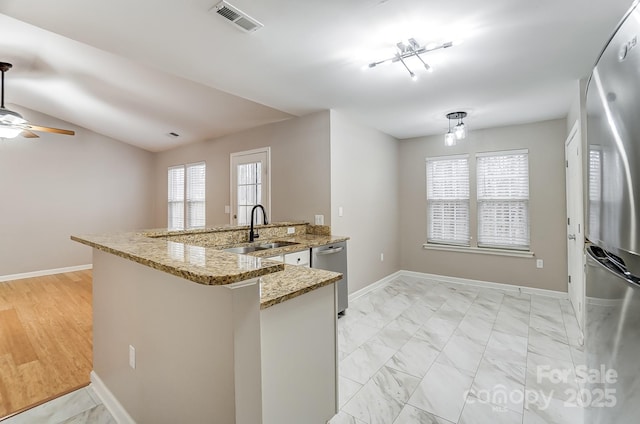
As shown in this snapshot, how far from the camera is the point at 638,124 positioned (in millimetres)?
688

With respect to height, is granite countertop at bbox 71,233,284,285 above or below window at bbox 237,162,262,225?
below

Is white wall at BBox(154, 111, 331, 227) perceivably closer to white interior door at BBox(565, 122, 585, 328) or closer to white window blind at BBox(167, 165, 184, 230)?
white window blind at BBox(167, 165, 184, 230)

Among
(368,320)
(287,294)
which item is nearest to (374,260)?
(368,320)

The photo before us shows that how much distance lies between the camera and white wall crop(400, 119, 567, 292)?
3.99m

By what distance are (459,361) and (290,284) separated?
1875mm

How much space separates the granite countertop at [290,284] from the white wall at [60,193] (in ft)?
20.4

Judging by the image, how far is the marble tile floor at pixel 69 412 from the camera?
1.79 meters

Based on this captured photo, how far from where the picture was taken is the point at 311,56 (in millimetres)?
2369

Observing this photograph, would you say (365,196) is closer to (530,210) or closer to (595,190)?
(530,210)

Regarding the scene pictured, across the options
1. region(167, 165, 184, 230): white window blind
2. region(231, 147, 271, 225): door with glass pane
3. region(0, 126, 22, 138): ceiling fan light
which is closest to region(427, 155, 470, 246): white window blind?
region(231, 147, 271, 225): door with glass pane

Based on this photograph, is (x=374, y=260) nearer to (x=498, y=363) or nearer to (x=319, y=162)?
(x=319, y=162)

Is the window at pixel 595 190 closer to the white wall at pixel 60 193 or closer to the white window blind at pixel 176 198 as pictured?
the white window blind at pixel 176 198

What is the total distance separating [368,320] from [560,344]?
1754mm

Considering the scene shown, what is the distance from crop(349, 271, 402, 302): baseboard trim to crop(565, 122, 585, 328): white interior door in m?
2.32
